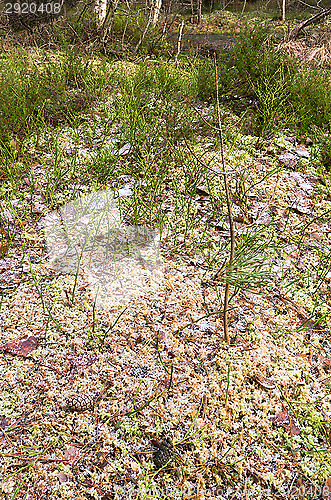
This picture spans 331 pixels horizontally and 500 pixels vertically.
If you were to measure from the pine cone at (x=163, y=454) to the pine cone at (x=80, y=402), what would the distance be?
33cm

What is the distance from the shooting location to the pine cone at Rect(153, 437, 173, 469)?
4.18 ft

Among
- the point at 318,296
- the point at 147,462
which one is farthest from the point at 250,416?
the point at 318,296

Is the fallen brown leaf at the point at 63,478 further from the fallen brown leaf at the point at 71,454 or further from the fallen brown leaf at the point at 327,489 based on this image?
the fallen brown leaf at the point at 327,489

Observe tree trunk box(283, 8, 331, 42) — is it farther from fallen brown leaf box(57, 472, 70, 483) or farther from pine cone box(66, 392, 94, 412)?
fallen brown leaf box(57, 472, 70, 483)

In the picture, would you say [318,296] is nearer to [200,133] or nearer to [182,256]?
[182,256]

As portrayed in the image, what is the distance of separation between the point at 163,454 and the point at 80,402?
1.33ft

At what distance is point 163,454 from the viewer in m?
1.30

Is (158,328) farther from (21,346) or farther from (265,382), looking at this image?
(21,346)

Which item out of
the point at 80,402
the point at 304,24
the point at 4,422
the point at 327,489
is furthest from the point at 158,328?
the point at 304,24

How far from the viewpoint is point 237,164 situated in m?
2.89

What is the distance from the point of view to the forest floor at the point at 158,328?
4.19 feet

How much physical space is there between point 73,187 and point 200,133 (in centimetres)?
137

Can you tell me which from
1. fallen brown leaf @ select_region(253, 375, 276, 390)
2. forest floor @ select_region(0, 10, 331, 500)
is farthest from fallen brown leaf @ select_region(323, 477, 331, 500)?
fallen brown leaf @ select_region(253, 375, 276, 390)

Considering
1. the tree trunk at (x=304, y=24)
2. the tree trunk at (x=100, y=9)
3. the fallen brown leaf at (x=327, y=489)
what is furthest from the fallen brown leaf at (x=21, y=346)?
the tree trunk at (x=100, y=9)
